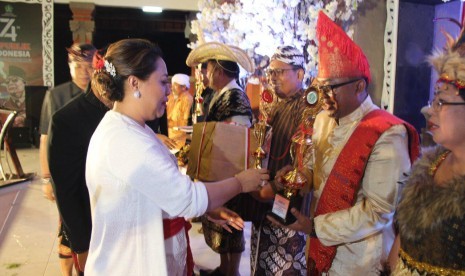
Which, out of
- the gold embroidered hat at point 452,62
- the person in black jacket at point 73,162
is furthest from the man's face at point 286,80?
the gold embroidered hat at point 452,62

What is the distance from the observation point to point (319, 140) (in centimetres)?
198

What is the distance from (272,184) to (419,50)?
323 centimetres

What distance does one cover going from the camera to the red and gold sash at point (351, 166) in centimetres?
162

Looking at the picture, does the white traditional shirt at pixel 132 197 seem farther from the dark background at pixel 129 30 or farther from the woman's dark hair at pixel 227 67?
the dark background at pixel 129 30

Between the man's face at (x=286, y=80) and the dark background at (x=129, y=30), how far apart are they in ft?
33.5

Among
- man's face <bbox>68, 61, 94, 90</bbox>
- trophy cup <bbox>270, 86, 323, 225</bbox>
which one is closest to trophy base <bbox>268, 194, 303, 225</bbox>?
trophy cup <bbox>270, 86, 323, 225</bbox>

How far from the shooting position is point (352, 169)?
64.5 inches

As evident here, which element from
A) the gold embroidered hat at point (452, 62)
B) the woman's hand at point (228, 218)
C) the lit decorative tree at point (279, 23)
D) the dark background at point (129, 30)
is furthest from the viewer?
the dark background at point (129, 30)

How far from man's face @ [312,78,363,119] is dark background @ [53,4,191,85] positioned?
11103mm

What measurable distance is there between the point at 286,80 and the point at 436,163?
130 centimetres

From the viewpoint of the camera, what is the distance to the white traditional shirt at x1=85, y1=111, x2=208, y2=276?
140 cm

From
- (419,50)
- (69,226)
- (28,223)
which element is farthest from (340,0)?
(28,223)

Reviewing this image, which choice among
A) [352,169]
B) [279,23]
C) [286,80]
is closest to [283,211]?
[352,169]

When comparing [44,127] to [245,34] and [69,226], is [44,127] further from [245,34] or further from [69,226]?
[245,34]
